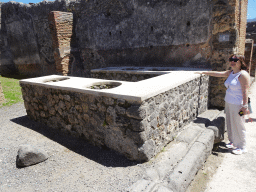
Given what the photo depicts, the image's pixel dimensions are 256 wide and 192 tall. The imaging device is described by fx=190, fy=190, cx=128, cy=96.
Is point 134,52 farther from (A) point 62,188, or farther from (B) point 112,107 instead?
(A) point 62,188

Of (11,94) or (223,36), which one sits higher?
(223,36)

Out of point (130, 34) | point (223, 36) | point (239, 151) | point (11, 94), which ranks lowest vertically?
point (239, 151)

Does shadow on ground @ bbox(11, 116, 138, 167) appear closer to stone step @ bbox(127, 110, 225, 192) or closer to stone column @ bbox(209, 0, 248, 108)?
stone step @ bbox(127, 110, 225, 192)

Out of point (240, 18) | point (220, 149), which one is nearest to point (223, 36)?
point (240, 18)

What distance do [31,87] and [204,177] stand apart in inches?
152

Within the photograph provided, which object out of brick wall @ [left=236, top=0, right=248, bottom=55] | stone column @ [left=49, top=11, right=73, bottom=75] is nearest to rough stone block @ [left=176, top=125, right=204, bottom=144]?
brick wall @ [left=236, top=0, right=248, bottom=55]

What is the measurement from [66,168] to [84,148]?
0.52m

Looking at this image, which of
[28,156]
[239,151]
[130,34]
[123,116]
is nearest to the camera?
[123,116]

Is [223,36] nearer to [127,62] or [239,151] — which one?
[239,151]

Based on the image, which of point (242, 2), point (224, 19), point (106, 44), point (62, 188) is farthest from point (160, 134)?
point (106, 44)

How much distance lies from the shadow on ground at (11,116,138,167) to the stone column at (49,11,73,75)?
3.54 m

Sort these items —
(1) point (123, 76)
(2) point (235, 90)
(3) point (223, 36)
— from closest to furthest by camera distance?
(2) point (235, 90) < (3) point (223, 36) < (1) point (123, 76)

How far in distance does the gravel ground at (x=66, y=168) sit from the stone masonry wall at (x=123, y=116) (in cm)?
17

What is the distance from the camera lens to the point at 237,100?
10.1ft
